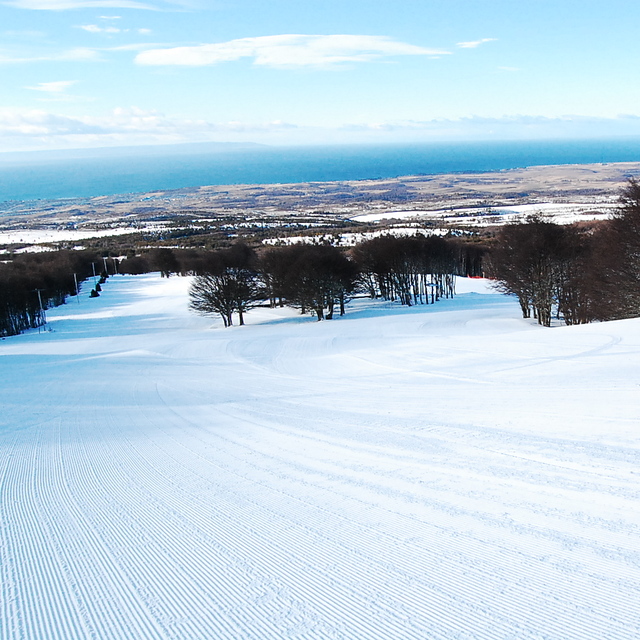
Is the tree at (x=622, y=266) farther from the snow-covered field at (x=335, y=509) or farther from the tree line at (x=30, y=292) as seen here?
the tree line at (x=30, y=292)

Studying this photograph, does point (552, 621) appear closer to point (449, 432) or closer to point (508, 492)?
point (508, 492)

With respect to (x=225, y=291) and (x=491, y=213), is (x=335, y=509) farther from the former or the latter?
(x=491, y=213)

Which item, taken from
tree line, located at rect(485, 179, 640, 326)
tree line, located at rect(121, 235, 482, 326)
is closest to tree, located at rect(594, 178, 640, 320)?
tree line, located at rect(485, 179, 640, 326)

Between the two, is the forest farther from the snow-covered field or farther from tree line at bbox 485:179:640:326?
the snow-covered field

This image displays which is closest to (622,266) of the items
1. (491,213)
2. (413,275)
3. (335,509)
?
(335,509)

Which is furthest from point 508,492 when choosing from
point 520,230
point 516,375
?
point 520,230

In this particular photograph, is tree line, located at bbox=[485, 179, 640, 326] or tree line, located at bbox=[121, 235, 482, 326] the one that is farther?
tree line, located at bbox=[121, 235, 482, 326]
